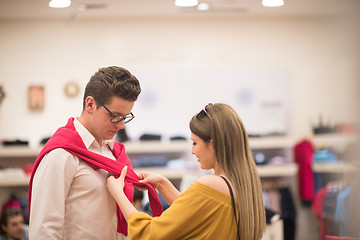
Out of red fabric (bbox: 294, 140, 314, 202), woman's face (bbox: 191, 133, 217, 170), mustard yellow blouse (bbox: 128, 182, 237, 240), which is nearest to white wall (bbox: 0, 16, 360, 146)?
red fabric (bbox: 294, 140, 314, 202)

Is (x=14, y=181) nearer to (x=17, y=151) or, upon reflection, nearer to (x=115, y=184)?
(x=17, y=151)

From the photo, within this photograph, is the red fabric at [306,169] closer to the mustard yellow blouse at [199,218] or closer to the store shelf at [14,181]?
the store shelf at [14,181]

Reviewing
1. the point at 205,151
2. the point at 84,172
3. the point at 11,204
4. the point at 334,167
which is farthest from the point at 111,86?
the point at 334,167

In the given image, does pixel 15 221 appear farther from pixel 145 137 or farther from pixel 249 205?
pixel 249 205

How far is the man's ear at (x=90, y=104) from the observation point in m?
1.84

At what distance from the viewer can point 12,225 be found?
4324 mm

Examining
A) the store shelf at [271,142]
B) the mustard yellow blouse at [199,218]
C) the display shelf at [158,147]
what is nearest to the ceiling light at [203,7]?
the display shelf at [158,147]

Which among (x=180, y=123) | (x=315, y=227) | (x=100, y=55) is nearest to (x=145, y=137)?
(x=180, y=123)

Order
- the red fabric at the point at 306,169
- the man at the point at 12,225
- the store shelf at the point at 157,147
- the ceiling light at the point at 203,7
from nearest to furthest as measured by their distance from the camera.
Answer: the man at the point at 12,225
the ceiling light at the point at 203,7
the store shelf at the point at 157,147
the red fabric at the point at 306,169

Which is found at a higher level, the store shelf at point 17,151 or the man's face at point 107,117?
the man's face at point 107,117

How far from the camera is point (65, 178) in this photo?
1.72 m

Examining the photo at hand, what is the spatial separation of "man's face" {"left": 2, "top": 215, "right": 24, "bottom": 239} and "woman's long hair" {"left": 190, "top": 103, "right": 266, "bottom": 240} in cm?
324

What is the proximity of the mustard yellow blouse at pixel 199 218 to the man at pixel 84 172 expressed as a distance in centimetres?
29

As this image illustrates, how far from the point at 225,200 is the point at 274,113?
4685 mm
